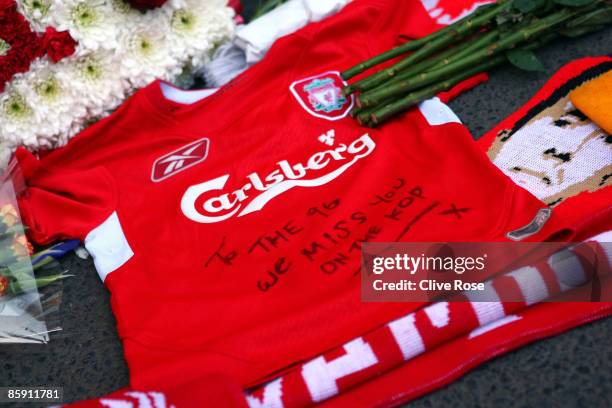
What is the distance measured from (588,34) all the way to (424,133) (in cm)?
54

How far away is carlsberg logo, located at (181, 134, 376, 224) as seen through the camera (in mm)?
1084

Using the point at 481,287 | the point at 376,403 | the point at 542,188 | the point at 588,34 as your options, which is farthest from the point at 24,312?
the point at 588,34

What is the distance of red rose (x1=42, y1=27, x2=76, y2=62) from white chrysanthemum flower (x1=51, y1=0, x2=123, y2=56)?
2 cm

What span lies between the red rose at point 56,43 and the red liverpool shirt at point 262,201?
144 mm

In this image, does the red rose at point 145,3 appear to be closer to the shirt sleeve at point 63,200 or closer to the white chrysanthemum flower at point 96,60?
the white chrysanthemum flower at point 96,60

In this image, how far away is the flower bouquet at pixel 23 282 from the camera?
1.03 meters

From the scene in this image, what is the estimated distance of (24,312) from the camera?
1.04m

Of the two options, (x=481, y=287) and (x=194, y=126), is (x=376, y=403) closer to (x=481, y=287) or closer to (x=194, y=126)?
(x=481, y=287)

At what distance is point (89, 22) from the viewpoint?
3.98 ft

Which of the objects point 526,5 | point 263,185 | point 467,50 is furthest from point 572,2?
point 263,185

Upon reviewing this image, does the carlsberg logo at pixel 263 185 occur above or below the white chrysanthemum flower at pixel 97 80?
below

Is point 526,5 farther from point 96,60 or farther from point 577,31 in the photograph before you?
point 96,60

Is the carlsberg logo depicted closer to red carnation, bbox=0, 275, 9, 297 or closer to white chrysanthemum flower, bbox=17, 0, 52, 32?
red carnation, bbox=0, 275, 9, 297

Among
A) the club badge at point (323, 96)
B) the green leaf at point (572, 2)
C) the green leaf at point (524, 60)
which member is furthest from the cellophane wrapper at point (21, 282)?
the green leaf at point (572, 2)
